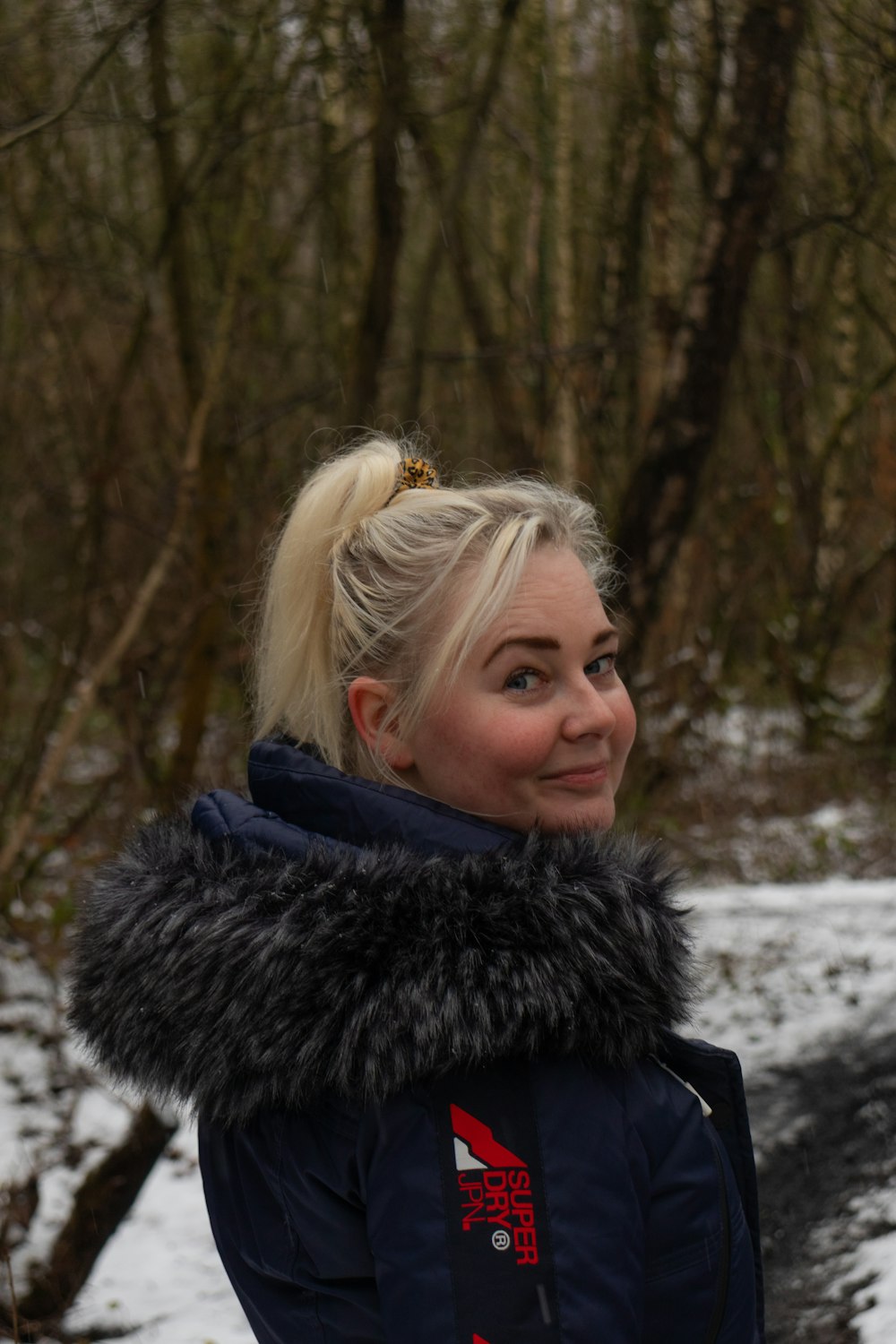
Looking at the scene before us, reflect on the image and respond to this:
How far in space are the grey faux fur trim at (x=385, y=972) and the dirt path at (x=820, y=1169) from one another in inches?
68.3

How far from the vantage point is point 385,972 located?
1.35 meters

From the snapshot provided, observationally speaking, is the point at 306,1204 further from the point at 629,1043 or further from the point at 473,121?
the point at 473,121

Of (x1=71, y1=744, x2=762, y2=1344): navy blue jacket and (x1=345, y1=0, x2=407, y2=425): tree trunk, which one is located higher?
(x1=345, y1=0, x2=407, y2=425): tree trunk

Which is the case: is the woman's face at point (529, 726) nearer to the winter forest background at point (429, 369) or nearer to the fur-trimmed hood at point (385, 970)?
the fur-trimmed hood at point (385, 970)

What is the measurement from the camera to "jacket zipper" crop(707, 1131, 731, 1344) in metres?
1.41

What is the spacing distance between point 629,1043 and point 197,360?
4.41 m

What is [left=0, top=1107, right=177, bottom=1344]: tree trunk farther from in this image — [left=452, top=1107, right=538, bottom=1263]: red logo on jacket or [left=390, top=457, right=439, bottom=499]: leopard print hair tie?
[left=390, top=457, right=439, bottom=499]: leopard print hair tie

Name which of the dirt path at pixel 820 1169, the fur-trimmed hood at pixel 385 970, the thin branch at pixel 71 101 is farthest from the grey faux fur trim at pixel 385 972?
the thin branch at pixel 71 101

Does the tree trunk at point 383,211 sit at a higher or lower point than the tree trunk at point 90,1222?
higher

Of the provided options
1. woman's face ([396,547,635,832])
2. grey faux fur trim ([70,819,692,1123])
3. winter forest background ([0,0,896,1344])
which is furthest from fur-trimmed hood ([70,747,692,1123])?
winter forest background ([0,0,896,1344])

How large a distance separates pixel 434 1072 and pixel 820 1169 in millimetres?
2491

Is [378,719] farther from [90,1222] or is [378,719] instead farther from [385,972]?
[90,1222]

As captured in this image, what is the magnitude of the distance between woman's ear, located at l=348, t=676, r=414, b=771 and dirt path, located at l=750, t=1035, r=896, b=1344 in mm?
1854

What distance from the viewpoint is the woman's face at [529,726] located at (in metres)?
1.53
